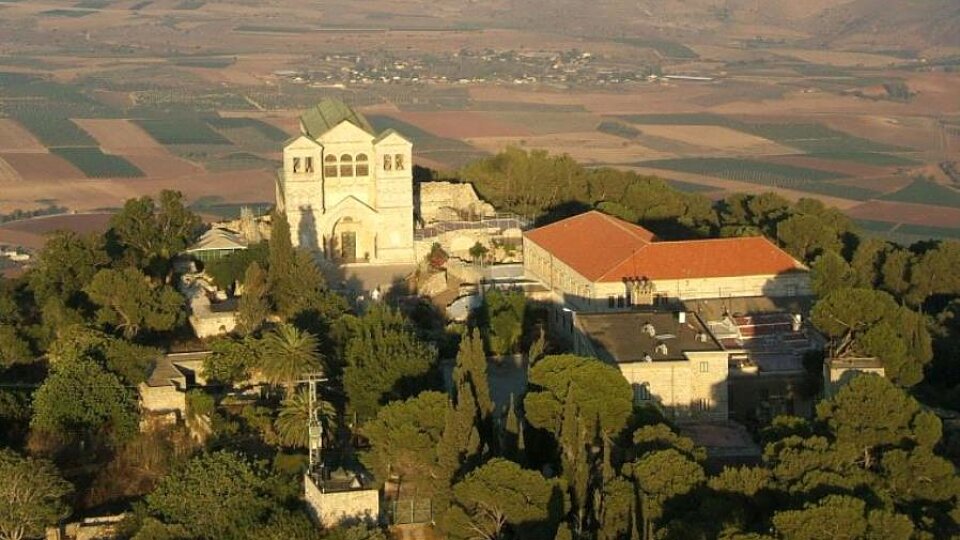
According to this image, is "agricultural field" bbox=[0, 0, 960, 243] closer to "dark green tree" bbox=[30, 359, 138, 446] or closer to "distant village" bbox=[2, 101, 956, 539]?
"distant village" bbox=[2, 101, 956, 539]

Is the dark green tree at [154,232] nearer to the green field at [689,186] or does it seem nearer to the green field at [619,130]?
the green field at [689,186]

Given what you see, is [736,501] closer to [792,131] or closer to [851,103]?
[792,131]

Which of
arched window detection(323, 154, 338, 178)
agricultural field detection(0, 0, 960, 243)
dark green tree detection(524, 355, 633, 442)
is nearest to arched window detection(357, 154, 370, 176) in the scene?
arched window detection(323, 154, 338, 178)

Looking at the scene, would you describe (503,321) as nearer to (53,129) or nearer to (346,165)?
(346,165)

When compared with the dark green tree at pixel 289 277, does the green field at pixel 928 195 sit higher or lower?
lower

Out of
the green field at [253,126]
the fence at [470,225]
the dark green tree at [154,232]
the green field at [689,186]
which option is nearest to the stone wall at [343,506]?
the dark green tree at [154,232]

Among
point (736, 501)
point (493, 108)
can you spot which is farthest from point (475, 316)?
point (493, 108)
